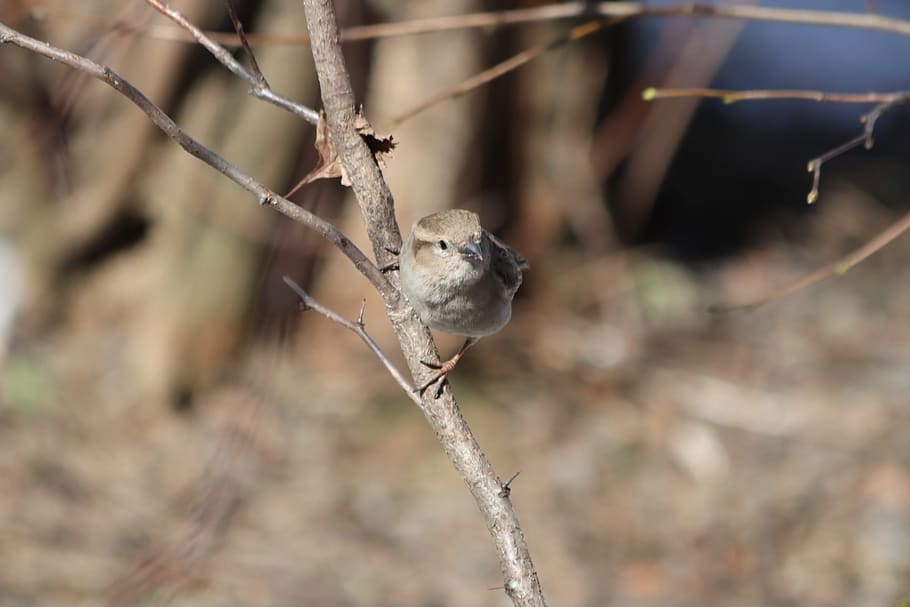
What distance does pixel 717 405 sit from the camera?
5.99 meters

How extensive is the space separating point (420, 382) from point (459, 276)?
671mm

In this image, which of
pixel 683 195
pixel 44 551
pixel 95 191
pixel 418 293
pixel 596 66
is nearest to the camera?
pixel 418 293

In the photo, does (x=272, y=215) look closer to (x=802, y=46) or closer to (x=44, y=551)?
(x=44, y=551)

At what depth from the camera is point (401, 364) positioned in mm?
6062

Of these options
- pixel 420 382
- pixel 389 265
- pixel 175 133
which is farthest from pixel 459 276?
pixel 175 133

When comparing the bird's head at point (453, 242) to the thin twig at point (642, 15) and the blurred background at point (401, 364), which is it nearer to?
the thin twig at point (642, 15)

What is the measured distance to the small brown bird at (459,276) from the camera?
7.20ft

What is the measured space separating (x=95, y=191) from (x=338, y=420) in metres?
1.81

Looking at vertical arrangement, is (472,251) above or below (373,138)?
above

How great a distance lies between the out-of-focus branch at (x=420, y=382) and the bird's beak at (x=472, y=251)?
0.65m

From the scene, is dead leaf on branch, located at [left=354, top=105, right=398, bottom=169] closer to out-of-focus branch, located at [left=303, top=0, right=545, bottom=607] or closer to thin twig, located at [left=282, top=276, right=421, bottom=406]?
out-of-focus branch, located at [left=303, top=0, right=545, bottom=607]

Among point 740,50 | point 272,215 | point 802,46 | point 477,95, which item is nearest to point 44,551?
point 272,215

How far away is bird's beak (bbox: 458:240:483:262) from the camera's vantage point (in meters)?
2.36

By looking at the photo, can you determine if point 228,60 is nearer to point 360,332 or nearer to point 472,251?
point 360,332
